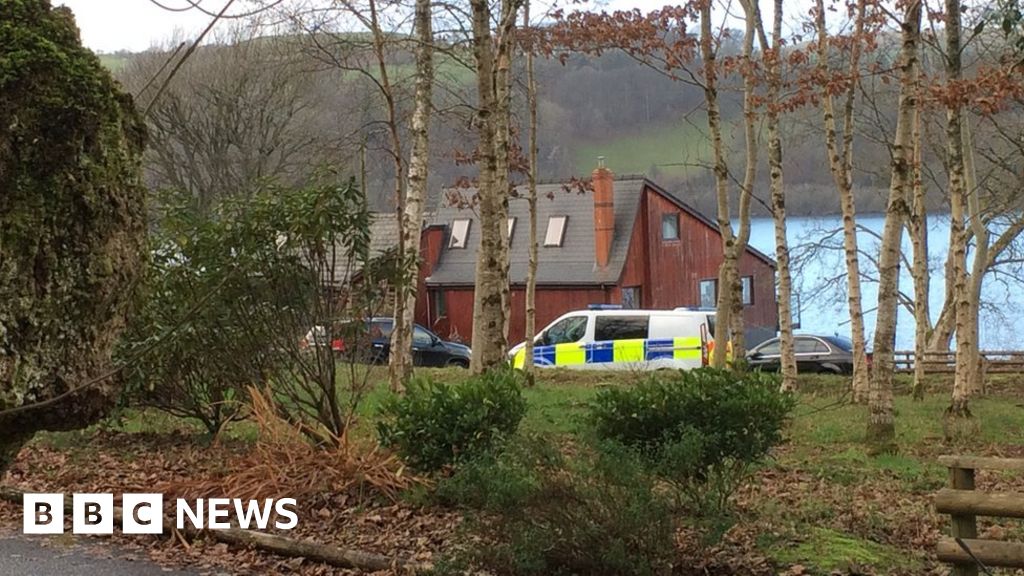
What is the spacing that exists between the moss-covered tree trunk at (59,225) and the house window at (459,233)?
4112 centimetres

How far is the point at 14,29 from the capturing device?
2082mm

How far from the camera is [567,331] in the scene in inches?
1136

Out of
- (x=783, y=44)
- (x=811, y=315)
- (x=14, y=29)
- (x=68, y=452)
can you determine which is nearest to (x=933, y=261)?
(x=811, y=315)

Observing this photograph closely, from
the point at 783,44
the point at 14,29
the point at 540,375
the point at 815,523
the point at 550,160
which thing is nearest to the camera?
the point at 14,29

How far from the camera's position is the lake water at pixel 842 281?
3547cm

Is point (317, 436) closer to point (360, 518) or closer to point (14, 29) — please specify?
point (360, 518)

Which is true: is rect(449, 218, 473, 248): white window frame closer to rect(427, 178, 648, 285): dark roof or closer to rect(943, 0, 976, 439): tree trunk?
rect(427, 178, 648, 285): dark roof

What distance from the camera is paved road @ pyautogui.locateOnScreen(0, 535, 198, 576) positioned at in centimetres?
711

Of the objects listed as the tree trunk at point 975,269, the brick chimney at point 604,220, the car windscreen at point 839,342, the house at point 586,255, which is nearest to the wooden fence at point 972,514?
the tree trunk at point 975,269

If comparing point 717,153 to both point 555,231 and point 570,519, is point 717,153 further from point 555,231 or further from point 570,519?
point 555,231

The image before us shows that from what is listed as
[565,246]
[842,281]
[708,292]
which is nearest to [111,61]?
[565,246]

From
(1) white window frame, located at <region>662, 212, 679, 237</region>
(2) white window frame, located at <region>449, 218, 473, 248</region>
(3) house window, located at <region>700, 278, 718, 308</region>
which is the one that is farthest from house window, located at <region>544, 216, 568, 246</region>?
(3) house window, located at <region>700, 278, 718, 308</region>

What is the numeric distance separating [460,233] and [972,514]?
38.2m

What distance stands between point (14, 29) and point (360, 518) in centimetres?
652
